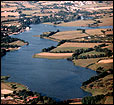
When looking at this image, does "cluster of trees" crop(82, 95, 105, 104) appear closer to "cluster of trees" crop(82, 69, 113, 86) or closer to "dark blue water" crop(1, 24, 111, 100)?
"dark blue water" crop(1, 24, 111, 100)

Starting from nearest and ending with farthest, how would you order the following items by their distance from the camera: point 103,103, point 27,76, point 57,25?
point 103,103, point 27,76, point 57,25

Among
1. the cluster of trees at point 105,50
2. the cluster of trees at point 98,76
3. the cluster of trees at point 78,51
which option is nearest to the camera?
the cluster of trees at point 98,76

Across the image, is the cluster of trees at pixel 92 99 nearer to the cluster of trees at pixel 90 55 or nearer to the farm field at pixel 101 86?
the farm field at pixel 101 86

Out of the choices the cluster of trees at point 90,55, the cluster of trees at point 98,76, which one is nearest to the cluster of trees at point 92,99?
the cluster of trees at point 98,76

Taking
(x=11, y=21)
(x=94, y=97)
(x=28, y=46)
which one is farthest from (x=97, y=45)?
(x=11, y=21)

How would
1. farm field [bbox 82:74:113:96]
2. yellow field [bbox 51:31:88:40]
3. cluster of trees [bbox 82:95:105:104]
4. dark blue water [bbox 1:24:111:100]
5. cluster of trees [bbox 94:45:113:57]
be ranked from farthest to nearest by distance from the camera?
yellow field [bbox 51:31:88:40], cluster of trees [bbox 94:45:113:57], dark blue water [bbox 1:24:111:100], farm field [bbox 82:74:113:96], cluster of trees [bbox 82:95:105:104]

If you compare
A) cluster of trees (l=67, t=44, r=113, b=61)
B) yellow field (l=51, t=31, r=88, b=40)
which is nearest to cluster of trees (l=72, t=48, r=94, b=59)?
cluster of trees (l=67, t=44, r=113, b=61)

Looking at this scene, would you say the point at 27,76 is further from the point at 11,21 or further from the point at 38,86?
the point at 11,21

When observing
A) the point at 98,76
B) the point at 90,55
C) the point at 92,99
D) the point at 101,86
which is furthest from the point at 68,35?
the point at 92,99
